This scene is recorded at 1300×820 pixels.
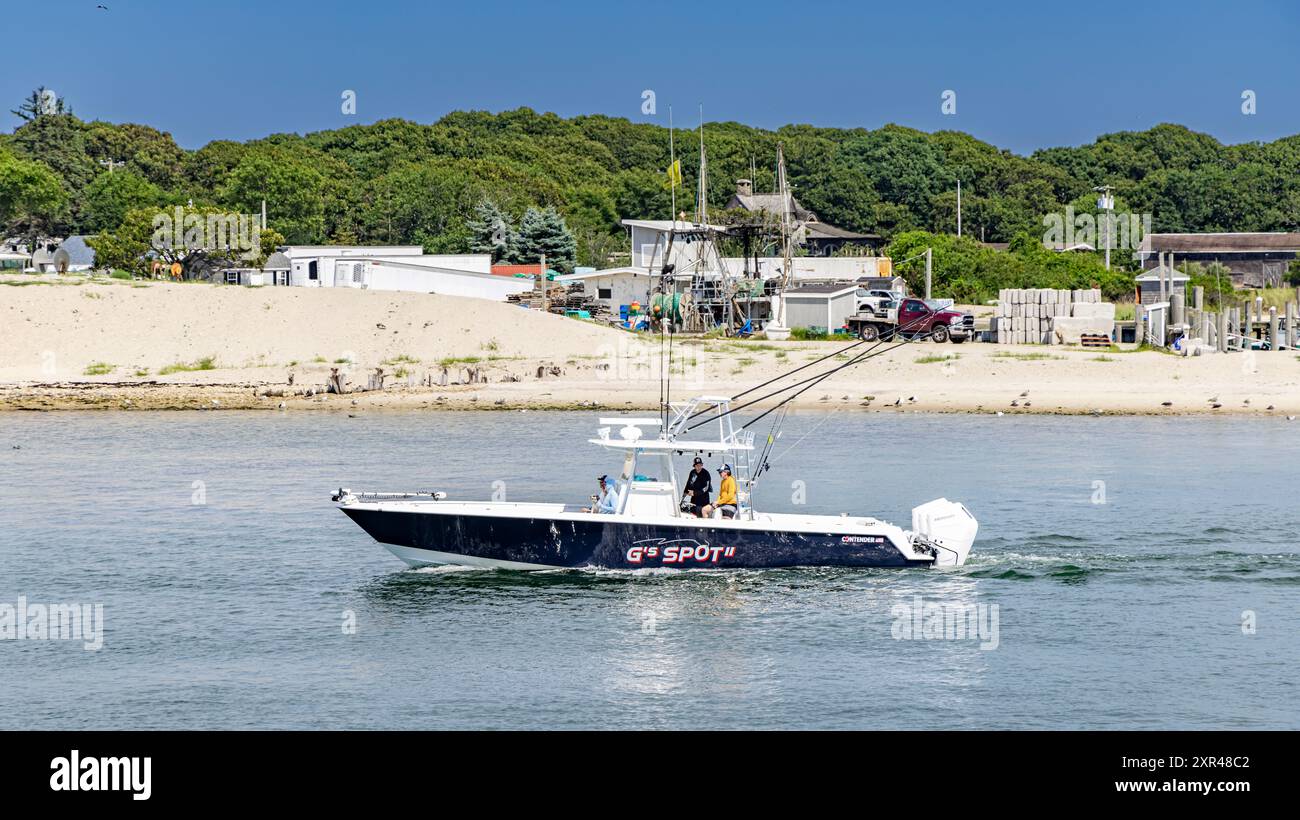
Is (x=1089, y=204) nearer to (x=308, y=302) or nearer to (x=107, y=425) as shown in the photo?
(x=308, y=302)

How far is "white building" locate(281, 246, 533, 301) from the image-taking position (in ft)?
246

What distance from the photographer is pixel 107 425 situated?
A: 168ft

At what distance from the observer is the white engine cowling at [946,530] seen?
26.2 metres

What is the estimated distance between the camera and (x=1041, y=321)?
6225cm

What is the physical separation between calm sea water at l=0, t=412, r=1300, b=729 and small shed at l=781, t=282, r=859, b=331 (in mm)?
26637

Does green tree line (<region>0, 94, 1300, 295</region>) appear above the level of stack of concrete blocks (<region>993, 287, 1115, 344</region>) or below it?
above

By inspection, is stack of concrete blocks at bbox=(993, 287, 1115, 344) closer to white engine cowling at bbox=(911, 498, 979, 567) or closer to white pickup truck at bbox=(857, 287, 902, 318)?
white pickup truck at bbox=(857, 287, 902, 318)

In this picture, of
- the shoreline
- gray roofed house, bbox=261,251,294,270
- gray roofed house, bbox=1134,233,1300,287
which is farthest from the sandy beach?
gray roofed house, bbox=1134,233,1300,287

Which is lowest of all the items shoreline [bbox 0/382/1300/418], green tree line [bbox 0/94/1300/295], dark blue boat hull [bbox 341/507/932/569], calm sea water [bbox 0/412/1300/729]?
calm sea water [bbox 0/412/1300/729]

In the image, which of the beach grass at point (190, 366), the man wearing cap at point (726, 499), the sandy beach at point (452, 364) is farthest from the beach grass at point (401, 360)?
the man wearing cap at point (726, 499)

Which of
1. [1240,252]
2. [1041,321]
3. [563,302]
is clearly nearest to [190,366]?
[563,302]

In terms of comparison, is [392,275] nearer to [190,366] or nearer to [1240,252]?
[190,366]

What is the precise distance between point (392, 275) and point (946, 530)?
52.7 m
